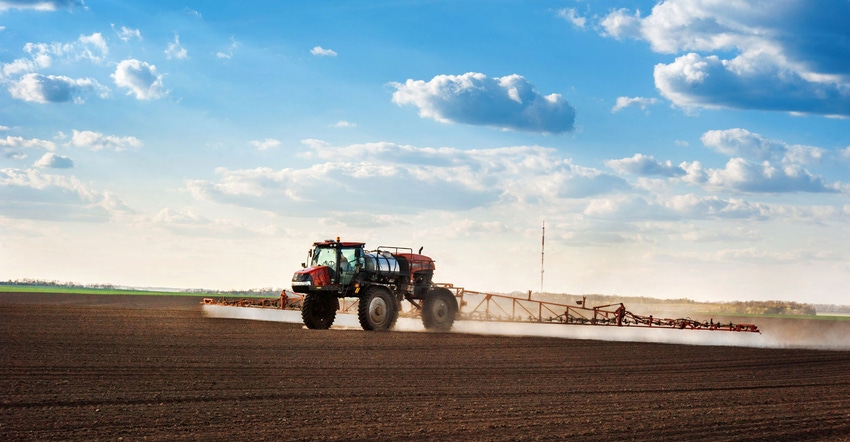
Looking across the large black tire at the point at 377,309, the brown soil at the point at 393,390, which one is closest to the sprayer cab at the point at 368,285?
the large black tire at the point at 377,309

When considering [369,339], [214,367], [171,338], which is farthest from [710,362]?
[171,338]

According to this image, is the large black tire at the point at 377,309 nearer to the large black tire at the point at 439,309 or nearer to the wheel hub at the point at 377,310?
the wheel hub at the point at 377,310

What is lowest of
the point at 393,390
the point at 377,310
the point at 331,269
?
the point at 393,390

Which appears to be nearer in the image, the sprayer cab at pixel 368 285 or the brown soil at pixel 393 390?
the brown soil at pixel 393 390

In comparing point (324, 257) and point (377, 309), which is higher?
point (324, 257)

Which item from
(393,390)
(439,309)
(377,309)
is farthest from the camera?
(439,309)

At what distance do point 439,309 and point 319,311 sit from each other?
4261mm

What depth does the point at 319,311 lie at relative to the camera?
29484 millimetres

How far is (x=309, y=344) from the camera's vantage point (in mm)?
23406

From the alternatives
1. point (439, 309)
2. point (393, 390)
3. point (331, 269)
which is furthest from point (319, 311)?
point (393, 390)

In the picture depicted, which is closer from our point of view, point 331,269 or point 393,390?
point 393,390

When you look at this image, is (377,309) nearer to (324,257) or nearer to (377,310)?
(377,310)

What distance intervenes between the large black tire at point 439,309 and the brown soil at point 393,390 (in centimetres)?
405

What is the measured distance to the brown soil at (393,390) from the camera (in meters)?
11.6
